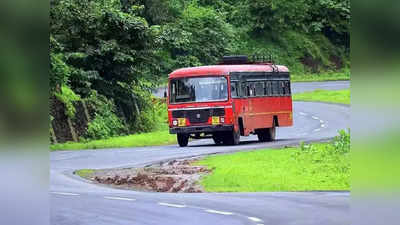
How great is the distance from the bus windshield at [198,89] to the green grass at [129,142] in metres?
0.52

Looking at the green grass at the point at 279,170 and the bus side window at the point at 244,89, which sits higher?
the bus side window at the point at 244,89

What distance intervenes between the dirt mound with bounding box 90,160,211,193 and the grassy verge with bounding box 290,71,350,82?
167cm

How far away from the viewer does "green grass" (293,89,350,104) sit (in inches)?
503

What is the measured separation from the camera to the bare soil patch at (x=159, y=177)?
13070mm

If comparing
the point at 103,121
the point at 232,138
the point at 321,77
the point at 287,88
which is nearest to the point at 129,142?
the point at 103,121

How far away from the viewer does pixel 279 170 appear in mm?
12914

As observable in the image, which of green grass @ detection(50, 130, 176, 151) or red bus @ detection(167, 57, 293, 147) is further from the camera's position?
green grass @ detection(50, 130, 176, 151)

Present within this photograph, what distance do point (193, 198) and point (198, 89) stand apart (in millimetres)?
1952

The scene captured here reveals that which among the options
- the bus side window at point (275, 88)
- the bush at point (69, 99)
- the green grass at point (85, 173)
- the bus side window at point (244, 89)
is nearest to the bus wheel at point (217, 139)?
the bus side window at point (244, 89)

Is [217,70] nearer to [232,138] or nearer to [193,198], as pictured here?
[232,138]

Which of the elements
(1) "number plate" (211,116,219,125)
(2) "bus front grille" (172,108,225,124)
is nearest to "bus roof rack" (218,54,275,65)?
(2) "bus front grille" (172,108,225,124)

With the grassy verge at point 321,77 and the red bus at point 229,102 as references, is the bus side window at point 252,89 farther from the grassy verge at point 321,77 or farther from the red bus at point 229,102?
the grassy verge at point 321,77

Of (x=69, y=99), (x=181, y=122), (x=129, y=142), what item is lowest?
(x=129, y=142)

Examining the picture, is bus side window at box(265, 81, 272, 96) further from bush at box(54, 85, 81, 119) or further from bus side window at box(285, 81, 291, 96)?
bush at box(54, 85, 81, 119)
